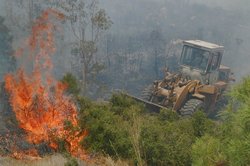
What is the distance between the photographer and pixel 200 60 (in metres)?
19.7

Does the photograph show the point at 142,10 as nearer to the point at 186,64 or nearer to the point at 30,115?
the point at 186,64

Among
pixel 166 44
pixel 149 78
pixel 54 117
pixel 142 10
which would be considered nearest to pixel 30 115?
pixel 54 117

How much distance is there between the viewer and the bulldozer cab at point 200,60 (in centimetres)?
1939

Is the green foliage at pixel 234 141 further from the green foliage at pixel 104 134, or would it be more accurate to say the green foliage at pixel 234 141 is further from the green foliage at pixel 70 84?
the green foliage at pixel 70 84

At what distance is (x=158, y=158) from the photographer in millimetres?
9797

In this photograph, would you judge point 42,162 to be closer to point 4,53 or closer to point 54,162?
point 54,162

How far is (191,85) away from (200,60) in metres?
1.79

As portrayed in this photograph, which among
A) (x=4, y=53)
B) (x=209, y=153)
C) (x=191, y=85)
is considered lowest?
(x=4, y=53)

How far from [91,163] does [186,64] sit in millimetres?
11960

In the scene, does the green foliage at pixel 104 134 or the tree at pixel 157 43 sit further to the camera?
the tree at pixel 157 43

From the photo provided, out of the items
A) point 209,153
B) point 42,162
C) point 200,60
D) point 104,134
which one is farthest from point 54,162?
point 200,60

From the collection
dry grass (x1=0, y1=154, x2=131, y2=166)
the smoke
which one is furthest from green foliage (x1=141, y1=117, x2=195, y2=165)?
the smoke

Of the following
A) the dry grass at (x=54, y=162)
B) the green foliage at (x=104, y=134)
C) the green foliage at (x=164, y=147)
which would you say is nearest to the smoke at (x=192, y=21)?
the green foliage at (x=104, y=134)

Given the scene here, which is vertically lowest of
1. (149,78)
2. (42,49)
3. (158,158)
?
(149,78)
